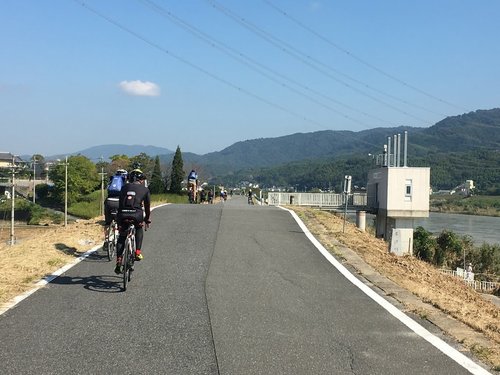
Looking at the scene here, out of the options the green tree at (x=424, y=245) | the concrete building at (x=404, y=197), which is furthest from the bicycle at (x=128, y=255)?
the green tree at (x=424, y=245)

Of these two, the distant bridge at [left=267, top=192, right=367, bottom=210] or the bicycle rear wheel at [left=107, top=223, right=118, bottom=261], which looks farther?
the distant bridge at [left=267, top=192, right=367, bottom=210]

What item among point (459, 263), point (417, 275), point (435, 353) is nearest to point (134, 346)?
point (435, 353)

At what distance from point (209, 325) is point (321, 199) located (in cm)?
3713

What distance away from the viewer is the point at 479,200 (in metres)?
122

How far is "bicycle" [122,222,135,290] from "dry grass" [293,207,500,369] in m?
4.00

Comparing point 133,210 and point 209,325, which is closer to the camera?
point 209,325

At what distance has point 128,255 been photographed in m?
7.73

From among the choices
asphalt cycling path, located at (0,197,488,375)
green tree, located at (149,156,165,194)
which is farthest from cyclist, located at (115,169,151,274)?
green tree, located at (149,156,165,194)

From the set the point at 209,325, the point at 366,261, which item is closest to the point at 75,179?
the point at 366,261

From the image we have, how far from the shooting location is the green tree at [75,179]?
269 ft

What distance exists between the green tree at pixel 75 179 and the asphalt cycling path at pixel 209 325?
75511 mm

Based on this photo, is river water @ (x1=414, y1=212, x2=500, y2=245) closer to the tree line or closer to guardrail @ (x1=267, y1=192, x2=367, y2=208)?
guardrail @ (x1=267, y1=192, x2=367, y2=208)

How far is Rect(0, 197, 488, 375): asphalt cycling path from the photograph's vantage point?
4602 mm

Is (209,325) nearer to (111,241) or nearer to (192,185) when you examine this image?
(111,241)
